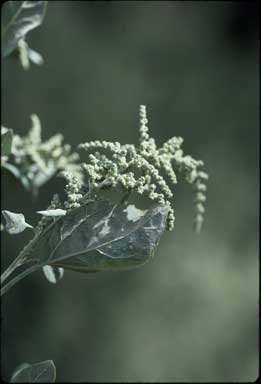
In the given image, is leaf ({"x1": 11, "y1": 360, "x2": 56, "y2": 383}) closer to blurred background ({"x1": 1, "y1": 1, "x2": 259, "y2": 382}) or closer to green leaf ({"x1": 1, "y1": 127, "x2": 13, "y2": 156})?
green leaf ({"x1": 1, "y1": 127, "x2": 13, "y2": 156})

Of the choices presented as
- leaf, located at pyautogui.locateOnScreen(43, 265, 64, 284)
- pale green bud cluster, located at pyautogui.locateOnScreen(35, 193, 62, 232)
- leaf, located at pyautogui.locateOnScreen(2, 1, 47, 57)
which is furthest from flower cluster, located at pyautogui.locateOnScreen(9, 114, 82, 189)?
pale green bud cluster, located at pyautogui.locateOnScreen(35, 193, 62, 232)

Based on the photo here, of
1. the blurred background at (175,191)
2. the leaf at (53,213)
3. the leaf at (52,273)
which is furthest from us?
the blurred background at (175,191)

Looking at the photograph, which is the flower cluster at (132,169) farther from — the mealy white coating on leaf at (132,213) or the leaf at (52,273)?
the leaf at (52,273)

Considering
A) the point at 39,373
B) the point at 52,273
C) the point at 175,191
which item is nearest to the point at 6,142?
the point at 52,273

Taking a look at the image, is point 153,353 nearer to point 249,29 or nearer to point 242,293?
point 242,293

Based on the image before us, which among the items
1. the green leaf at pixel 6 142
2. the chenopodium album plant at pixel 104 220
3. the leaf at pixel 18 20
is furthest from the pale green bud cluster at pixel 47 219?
the leaf at pixel 18 20

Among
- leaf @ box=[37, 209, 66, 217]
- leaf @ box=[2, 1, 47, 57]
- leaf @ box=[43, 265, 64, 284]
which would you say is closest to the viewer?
leaf @ box=[37, 209, 66, 217]

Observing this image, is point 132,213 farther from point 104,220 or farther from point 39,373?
point 39,373

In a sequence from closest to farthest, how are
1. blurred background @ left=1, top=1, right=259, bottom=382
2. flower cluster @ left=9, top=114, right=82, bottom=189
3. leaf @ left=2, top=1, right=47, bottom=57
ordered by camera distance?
1. leaf @ left=2, top=1, right=47, bottom=57
2. flower cluster @ left=9, top=114, right=82, bottom=189
3. blurred background @ left=1, top=1, right=259, bottom=382
